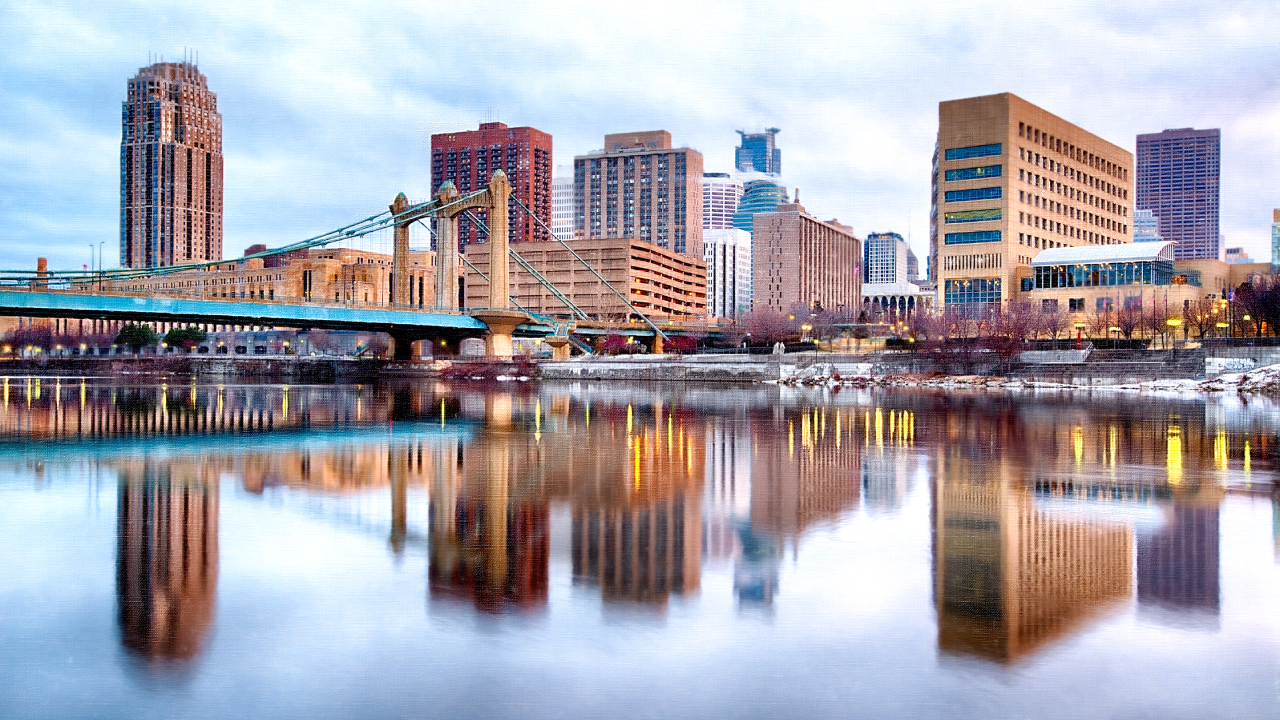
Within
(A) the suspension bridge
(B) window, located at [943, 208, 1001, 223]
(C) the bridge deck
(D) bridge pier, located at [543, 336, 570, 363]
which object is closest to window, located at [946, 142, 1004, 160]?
(B) window, located at [943, 208, 1001, 223]

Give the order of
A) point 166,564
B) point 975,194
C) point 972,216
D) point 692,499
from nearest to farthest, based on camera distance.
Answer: point 166,564 < point 692,499 < point 975,194 < point 972,216

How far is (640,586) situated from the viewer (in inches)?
A: 377

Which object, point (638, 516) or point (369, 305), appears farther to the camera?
point (369, 305)

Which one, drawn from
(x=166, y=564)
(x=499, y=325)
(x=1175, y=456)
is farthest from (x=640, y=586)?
(x=499, y=325)

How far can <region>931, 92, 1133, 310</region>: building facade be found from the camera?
105 m

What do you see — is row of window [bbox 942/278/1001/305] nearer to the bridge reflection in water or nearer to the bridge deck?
the bridge deck

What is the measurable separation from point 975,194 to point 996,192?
252cm

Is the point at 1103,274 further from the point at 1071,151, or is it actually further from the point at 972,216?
the point at 1071,151

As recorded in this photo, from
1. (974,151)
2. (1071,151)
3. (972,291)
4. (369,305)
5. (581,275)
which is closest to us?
(369,305)

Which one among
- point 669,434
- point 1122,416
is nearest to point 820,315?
point 1122,416

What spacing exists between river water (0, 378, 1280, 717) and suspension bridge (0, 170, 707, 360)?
5538 centimetres

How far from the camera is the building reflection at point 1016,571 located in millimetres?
8211

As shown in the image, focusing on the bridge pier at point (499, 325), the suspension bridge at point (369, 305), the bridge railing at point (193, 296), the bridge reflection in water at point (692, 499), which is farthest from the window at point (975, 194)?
the bridge reflection in water at point (692, 499)

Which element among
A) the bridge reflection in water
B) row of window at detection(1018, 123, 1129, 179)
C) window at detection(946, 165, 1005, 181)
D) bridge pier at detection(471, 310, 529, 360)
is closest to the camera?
the bridge reflection in water
